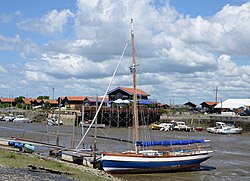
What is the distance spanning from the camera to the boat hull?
29.6 metres

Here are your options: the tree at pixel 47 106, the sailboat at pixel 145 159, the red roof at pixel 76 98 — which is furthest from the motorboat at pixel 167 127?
the tree at pixel 47 106

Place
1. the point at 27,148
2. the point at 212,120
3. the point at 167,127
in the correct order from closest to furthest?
the point at 27,148 → the point at 167,127 → the point at 212,120

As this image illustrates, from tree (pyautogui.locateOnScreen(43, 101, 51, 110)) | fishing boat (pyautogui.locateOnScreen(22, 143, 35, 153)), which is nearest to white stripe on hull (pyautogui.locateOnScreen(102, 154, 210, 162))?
fishing boat (pyautogui.locateOnScreen(22, 143, 35, 153))

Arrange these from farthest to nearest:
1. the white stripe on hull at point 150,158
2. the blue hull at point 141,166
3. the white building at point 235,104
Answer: the white building at point 235,104 < the blue hull at point 141,166 < the white stripe on hull at point 150,158

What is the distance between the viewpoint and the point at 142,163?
3036 cm

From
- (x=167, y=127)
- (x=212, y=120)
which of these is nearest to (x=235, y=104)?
(x=212, y=120)

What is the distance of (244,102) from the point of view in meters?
132

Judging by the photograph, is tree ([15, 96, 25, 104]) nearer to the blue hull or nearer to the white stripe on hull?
the white stripe on hull

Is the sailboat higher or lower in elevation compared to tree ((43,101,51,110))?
lower

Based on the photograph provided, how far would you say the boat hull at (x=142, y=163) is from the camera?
29.6 metres

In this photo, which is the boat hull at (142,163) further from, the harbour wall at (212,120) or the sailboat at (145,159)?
the harbour wall at (212,120)

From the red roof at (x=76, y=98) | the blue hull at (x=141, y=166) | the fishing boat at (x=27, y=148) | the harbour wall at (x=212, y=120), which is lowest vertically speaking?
the blue hull at (x=141, y=166)

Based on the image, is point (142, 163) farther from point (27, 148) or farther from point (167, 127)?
point (167, 127)

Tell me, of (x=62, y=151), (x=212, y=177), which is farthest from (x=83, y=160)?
(x=212, y=177)
